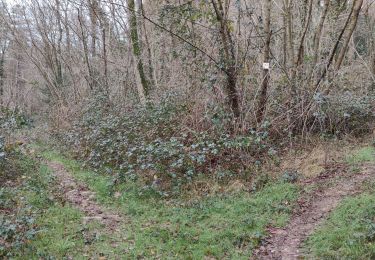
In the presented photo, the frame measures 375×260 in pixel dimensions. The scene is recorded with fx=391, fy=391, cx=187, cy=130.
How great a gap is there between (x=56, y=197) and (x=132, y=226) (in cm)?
175

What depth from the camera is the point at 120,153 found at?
9.32 meters

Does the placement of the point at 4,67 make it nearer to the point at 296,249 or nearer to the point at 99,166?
the point at 99,166

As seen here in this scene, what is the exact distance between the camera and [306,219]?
A: 19.1 ft

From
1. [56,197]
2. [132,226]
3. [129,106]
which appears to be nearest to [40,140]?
[129,106]

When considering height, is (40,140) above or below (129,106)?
below

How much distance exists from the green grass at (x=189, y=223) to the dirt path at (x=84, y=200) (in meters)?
0.18

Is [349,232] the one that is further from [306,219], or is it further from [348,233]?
[306,219]

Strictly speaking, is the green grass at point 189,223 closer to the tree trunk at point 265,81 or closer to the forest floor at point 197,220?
the forest floor at point 197,220

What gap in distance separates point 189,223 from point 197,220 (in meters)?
0.16

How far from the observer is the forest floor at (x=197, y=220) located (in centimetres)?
504

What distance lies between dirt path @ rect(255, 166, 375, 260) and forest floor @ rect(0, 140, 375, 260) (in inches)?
0.5

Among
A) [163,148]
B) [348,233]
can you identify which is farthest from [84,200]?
[348,233]

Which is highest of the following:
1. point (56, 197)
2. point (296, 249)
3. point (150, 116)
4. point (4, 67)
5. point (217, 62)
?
point (4, 67)

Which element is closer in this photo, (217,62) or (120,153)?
(217,62)
